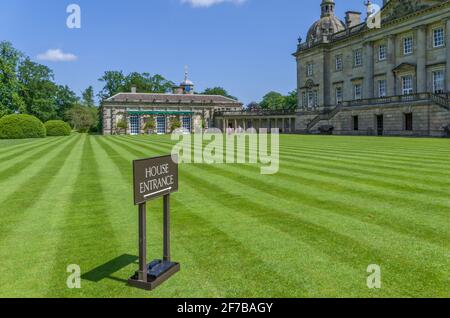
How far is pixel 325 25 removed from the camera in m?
63.4

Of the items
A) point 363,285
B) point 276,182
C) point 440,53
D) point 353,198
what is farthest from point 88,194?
point 440,53

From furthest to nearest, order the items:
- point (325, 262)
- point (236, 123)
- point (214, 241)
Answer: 1. point (236, 123)
2. point (214, 241)
3. point (325, 262)

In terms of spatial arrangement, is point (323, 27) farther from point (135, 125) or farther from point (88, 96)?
point (88, 96)

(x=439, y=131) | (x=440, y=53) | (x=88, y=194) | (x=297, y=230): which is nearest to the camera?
(x=297, y=230)

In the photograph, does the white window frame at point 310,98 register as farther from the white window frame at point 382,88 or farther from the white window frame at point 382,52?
the white window frame at point 382,52

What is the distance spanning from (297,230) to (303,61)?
60143 mm

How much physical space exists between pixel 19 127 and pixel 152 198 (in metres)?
51.4

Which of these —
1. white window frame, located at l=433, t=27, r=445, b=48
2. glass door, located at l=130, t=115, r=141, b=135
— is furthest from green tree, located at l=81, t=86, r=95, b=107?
white window frame, located at l=433, t=27, r=445, b=48

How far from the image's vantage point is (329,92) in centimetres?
5881

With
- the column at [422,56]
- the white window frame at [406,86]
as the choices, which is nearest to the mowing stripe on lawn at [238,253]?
the column at [422,56]

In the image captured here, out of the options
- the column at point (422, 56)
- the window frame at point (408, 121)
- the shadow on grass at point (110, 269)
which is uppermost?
the column at point (422, 56)

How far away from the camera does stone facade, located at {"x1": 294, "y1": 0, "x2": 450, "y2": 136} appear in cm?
3981

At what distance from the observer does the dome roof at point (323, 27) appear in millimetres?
61250
